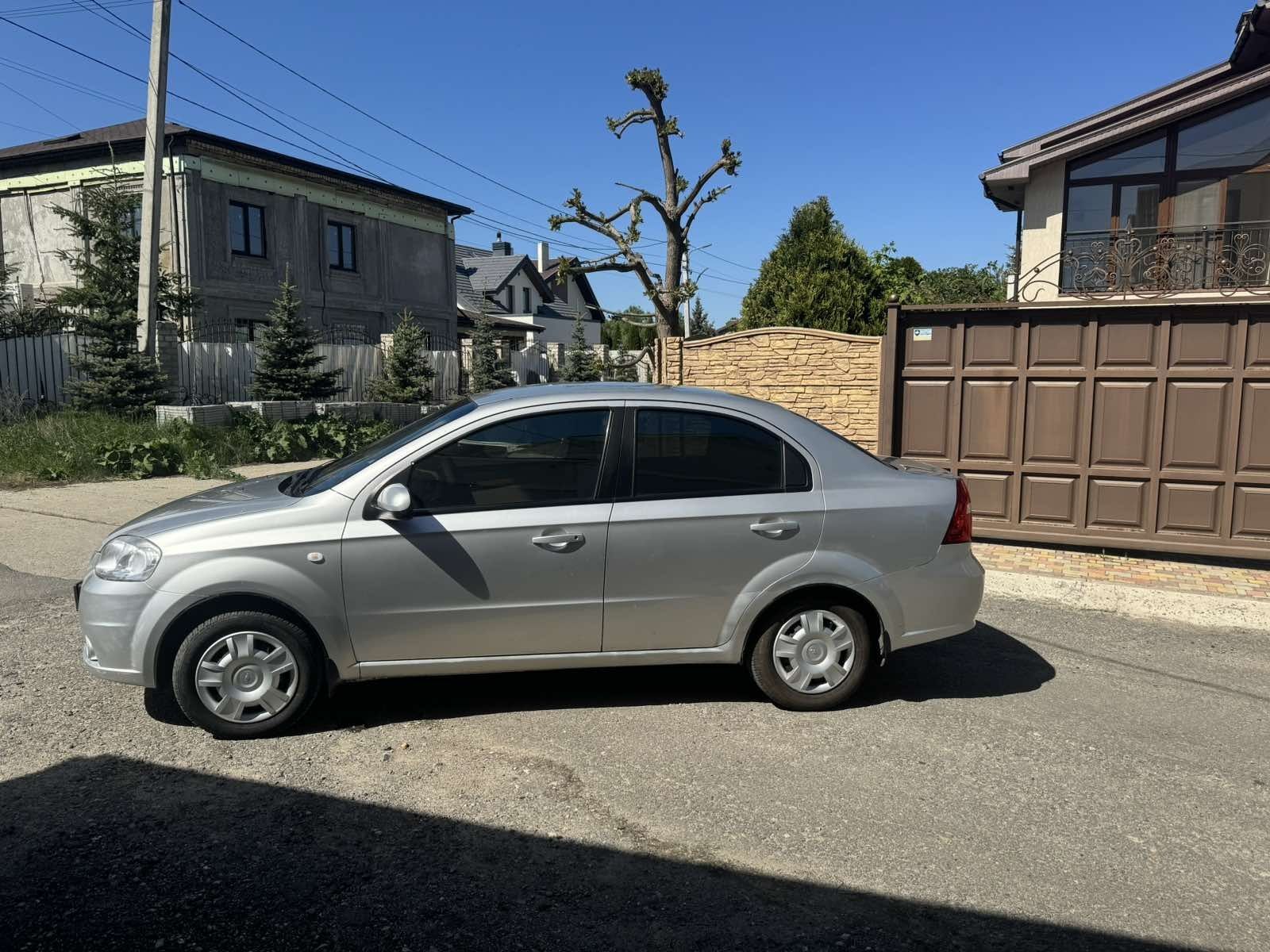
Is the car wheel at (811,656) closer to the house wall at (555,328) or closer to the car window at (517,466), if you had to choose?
the car window at (517,466)

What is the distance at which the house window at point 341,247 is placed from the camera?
28328 millimetres

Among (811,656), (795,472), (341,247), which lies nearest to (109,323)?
(795,472)

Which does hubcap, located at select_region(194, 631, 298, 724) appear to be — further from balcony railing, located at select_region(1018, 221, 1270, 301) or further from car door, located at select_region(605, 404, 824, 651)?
balcony railing, located at select_region(1018, 221, 1270, 301)

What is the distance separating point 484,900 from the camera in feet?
10.0

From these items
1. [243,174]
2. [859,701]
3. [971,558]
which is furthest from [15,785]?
[243,174]

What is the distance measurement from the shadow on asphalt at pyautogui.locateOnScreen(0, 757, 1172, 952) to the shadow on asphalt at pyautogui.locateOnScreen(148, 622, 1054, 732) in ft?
3.28

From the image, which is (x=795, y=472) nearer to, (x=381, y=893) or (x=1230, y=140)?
(x=381, y=893)

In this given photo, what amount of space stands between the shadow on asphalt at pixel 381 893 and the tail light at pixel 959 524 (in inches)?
86.0

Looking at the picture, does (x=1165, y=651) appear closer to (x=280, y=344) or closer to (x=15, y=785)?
(x=15, y=785)

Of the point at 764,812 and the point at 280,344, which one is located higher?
the point at 280,344

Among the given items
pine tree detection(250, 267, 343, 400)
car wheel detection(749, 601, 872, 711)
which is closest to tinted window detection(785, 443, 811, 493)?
car wheel detection(749, 601, 872, 711)

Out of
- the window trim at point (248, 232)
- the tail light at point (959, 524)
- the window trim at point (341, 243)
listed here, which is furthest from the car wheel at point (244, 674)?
the window trim at point (341, 243)

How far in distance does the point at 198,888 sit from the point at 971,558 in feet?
12.7

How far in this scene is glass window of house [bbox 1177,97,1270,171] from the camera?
14.2 meters
